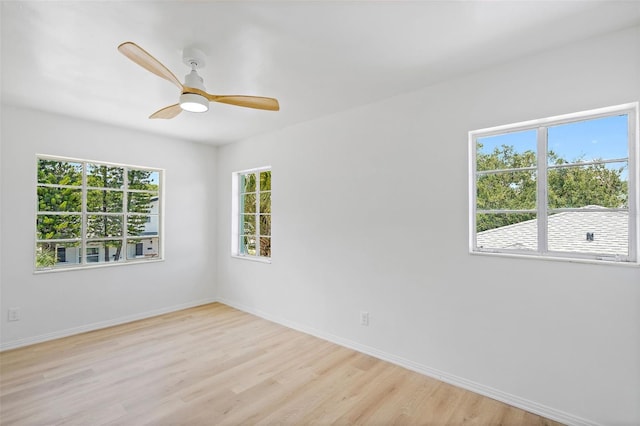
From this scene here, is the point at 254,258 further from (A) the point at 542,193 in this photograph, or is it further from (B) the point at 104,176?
(A) the point at 542,193

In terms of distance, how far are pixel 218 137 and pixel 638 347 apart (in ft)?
15.5

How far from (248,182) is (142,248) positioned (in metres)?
1.77

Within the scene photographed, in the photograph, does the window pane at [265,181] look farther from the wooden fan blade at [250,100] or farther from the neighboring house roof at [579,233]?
the neighboring house roof at [579,233]

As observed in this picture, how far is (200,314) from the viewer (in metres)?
4.31

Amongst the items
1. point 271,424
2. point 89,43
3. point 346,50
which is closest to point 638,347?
point 271,424

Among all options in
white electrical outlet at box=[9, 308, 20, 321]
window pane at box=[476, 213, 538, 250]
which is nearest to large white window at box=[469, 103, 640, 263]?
window pane at box=[476, 213, 538, 250]

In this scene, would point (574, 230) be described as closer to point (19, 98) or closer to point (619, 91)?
point (619, 91)

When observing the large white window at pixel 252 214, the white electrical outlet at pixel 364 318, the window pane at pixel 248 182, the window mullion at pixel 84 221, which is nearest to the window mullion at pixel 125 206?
the window mullion at pixel 84 221

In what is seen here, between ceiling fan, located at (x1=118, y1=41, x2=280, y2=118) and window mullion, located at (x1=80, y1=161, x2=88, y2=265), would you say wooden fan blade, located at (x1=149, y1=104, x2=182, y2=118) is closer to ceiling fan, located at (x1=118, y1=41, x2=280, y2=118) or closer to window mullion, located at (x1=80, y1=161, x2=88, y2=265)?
ceiling fan, located at (x1=118, y1=41, x2=280, y2=118)

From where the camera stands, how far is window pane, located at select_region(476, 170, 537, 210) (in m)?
2.32

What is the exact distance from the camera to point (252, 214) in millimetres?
4648

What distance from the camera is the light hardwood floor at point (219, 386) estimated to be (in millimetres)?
2092

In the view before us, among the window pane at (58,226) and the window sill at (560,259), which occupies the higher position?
the window pane at (58,226)

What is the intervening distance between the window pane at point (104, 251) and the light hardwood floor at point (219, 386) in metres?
0.93
